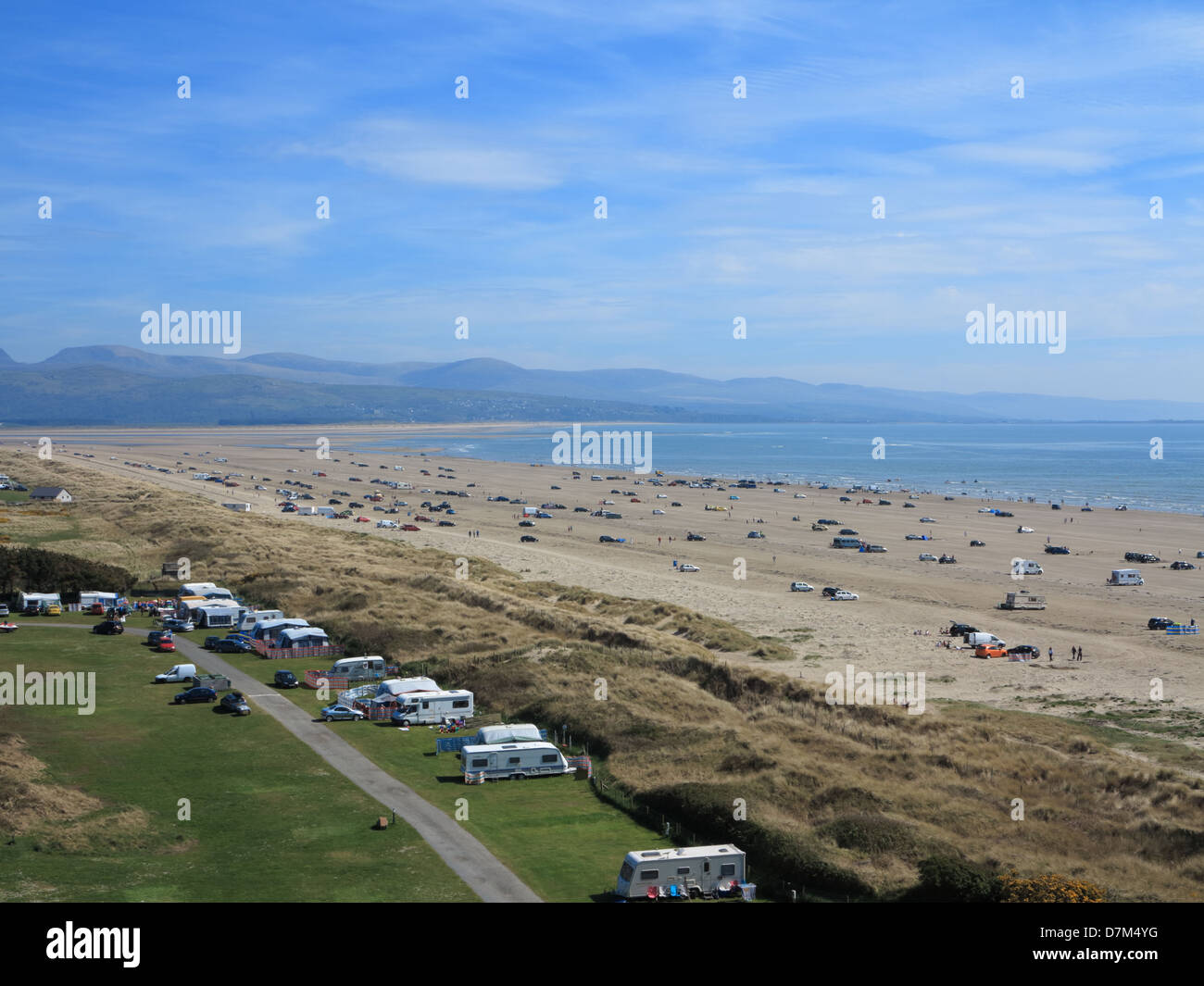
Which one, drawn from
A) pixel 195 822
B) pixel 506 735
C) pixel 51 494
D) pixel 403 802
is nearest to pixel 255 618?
pixel 506 735

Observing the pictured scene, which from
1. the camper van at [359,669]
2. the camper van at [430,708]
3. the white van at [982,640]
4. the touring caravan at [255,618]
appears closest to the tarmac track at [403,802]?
the camper van at [430,708]

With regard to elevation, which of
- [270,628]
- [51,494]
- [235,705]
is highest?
[51,494]

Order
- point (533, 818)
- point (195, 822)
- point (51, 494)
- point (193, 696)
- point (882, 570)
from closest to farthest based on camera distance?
1. point (195, 822)
2. point (533, 818)
3. point (193, 696)
4. point (882, 570)
5. point (51, 494)

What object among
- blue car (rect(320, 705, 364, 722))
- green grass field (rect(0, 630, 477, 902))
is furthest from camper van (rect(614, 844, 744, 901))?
blue car (rect(320, 705, 364, 722))

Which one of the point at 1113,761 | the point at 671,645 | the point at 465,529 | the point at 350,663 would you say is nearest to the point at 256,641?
the point at 350,663

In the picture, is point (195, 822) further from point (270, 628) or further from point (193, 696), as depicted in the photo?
point (270, 628)

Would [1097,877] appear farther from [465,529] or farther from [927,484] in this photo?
[927,484]

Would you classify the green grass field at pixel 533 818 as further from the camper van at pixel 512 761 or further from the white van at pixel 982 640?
the white van at pixel 982 640
